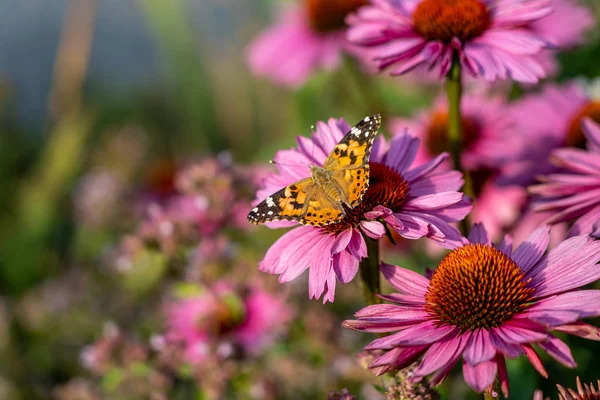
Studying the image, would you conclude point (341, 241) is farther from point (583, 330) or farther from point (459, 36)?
point (459, 36)

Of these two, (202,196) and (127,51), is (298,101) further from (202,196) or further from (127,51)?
(127,51)

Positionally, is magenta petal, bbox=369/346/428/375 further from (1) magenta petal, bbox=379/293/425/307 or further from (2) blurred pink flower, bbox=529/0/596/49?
(2) blurred pink flower, bbox=529/0/596/49

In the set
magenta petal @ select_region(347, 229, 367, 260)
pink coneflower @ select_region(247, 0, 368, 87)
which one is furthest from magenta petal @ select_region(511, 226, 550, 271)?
pink coneflower @ select_region(247, 0, 368, 87)

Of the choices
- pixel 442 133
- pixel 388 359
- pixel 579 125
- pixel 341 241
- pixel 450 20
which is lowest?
pixel 579 125

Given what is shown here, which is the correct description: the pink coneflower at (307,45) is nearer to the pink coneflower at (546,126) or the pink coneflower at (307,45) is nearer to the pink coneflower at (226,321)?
the pink coneflower at (546,126)

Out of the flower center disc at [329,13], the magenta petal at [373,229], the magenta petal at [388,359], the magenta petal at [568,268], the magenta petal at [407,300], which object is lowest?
the magenta petal at [568,268]

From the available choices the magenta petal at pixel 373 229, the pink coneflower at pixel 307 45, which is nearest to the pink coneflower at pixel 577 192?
the magenta petal at pixel 373 229

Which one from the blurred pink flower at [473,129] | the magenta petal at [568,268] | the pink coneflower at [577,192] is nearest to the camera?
the magenta petal at [568,268]

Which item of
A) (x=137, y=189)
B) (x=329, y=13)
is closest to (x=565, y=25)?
(x=329, y=13)
